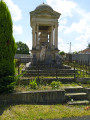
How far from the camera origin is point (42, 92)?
15.9ft

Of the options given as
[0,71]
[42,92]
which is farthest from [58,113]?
[0,71]

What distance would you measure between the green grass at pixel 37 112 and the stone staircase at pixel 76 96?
1.32ft

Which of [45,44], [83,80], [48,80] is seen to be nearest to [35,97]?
[48,80]

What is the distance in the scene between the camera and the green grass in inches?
143

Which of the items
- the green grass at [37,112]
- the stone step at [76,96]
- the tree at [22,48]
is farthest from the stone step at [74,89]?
the tree at [22,48]

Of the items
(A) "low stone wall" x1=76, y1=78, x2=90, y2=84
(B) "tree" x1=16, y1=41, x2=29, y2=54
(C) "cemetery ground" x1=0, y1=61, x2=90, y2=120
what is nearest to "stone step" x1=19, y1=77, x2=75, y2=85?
(A) "low stone wall" x1=76, y1=78, x2=90, y2=84

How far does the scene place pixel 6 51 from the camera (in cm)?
476

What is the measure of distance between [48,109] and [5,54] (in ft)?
9.59

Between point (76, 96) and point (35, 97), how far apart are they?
1.98 meters

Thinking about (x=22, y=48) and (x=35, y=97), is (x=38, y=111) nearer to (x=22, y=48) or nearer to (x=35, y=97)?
(x=35, y=97)

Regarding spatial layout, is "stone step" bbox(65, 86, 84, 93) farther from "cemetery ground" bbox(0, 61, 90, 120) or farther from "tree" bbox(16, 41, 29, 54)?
"tree" bbox(16, 41, 29, 54)

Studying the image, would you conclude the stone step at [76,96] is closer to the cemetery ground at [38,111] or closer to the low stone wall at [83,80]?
the cemetery ground at [38,111]

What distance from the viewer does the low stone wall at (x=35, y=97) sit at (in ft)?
15.1

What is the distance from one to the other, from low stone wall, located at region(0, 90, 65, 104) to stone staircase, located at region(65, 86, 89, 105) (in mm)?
351
